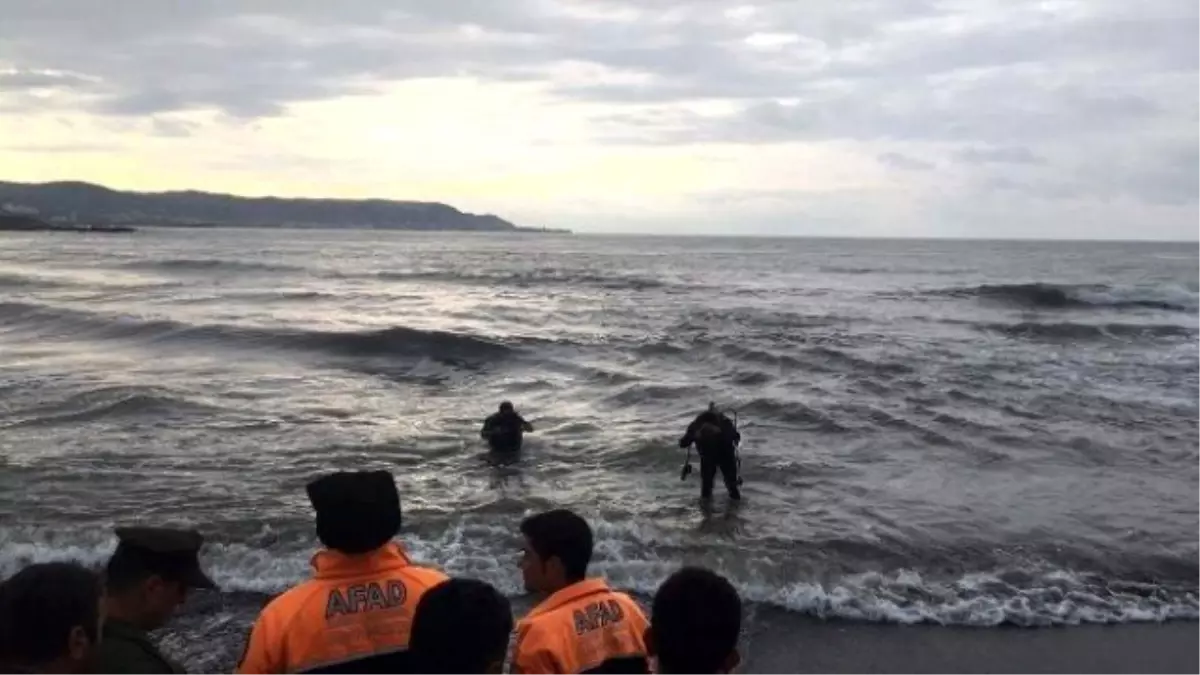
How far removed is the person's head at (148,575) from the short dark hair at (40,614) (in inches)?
25.0

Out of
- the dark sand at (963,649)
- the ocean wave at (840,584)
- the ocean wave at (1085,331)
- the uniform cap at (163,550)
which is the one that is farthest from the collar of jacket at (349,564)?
the ocean wave at (1085,331)

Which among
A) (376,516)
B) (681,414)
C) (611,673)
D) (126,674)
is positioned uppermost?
(376,516)

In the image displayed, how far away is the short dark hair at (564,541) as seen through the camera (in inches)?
162

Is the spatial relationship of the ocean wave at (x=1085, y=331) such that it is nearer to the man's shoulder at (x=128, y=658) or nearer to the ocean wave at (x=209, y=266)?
the man's shoulder at (x=128, y=658)

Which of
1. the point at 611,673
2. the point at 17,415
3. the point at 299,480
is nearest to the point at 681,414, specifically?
the point at 299,480

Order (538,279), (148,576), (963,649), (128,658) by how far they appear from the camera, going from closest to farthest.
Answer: (128,658)
(148,576)
(963,649)
(538,279)

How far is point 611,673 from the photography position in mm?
4023

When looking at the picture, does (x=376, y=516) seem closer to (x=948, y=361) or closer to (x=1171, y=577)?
(x=1171, y=577)

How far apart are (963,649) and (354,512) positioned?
6551 mm

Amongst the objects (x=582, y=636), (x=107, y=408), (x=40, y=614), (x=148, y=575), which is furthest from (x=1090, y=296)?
(x=40, y=614)

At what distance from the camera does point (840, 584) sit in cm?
1014

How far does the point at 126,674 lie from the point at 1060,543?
428 inches

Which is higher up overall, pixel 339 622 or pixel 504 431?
pixel 339 622

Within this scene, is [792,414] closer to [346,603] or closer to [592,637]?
[592,637]
